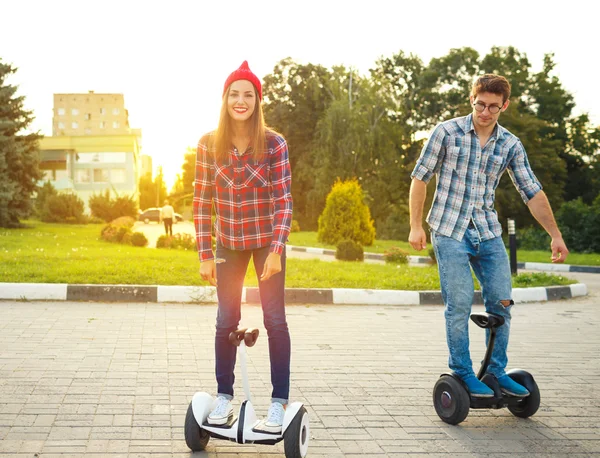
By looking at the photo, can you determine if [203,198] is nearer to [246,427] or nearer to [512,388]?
[246,427]

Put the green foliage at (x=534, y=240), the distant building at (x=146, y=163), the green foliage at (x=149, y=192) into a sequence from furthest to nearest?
the distant building at (x=146, y=163), the green foliage at (x=149, y=192), the green foliage at (x=534, y=240)

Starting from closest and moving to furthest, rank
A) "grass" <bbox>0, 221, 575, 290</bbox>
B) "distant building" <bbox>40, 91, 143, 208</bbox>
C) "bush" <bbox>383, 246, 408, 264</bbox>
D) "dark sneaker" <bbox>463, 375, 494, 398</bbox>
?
"dark sneaker" <bbox>463, 375, 494, 398</bbox> < "grass" <bbox>0, 221, 575, 290</bbox> < "bush" <bbox>383, 246, 408, 264</bbox> < "distant building" <bbox>40, 91, 143, 208</bbox>

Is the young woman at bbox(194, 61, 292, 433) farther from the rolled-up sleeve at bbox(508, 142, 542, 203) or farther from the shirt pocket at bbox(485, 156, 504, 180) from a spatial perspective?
the rolled-up sleeve at bbox(508, 142, 542, 203)

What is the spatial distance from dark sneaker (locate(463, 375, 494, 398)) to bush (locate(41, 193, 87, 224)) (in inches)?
1672

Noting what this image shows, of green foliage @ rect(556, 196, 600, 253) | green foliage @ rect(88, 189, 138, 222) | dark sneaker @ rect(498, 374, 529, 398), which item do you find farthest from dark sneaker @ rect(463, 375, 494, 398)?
green foliage @ rect(88, 189, 138, 222)

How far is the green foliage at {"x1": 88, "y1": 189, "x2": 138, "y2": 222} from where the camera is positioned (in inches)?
1991

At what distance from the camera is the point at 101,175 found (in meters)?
84.2

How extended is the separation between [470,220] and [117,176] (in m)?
84.8

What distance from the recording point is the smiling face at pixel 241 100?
3775mm

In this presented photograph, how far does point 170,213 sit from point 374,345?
24.1 meters

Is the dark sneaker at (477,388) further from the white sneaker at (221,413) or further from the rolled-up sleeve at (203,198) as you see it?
the rolled-up sleeve at (203,198)

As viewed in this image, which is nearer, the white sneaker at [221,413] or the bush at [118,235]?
the white sneaker at [221,413]

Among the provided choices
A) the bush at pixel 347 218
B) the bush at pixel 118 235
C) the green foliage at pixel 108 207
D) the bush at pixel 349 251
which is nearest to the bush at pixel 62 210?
the green foliage at pixel 108 207

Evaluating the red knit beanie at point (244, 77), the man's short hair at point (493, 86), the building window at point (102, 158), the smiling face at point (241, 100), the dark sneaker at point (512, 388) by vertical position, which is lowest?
the dark sneaker at point (512, 388)
